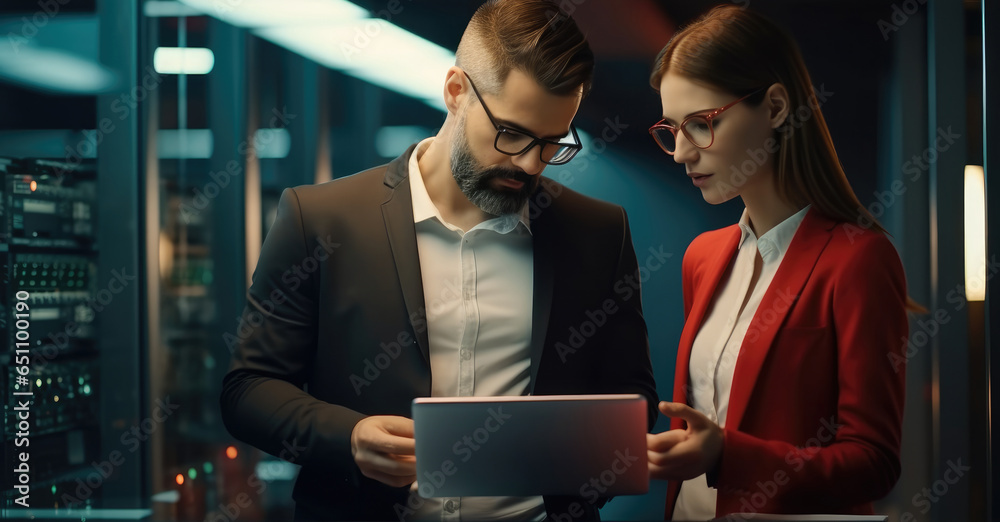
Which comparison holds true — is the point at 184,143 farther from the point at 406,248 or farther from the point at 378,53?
the point at 406,248

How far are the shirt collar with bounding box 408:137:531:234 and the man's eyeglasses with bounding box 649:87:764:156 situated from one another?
1.36 ft

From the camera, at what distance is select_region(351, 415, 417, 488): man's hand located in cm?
171

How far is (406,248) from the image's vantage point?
2.03 metres

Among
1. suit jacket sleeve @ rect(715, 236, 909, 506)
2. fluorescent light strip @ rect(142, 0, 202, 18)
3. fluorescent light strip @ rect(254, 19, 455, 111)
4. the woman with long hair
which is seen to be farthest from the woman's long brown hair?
fluorescent light strip @ rect(142, 0, 202, 18)

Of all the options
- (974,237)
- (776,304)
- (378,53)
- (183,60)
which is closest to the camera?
(776,304)

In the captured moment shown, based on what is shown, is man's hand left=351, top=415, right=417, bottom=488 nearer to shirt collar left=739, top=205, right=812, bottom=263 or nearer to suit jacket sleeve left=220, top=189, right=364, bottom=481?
suit jacket sleeve left=220, top=189, right=364, bottom=481

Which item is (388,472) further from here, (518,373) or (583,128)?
(583,128)

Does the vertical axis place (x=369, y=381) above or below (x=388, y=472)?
above

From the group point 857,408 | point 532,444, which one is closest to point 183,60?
point 532,444

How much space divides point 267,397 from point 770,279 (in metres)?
1.28

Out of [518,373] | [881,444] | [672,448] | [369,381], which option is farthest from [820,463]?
[369,381]

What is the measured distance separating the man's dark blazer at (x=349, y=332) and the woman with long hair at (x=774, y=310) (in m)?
0.32

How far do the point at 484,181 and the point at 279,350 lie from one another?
2.25 ft

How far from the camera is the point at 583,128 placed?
2389mm
